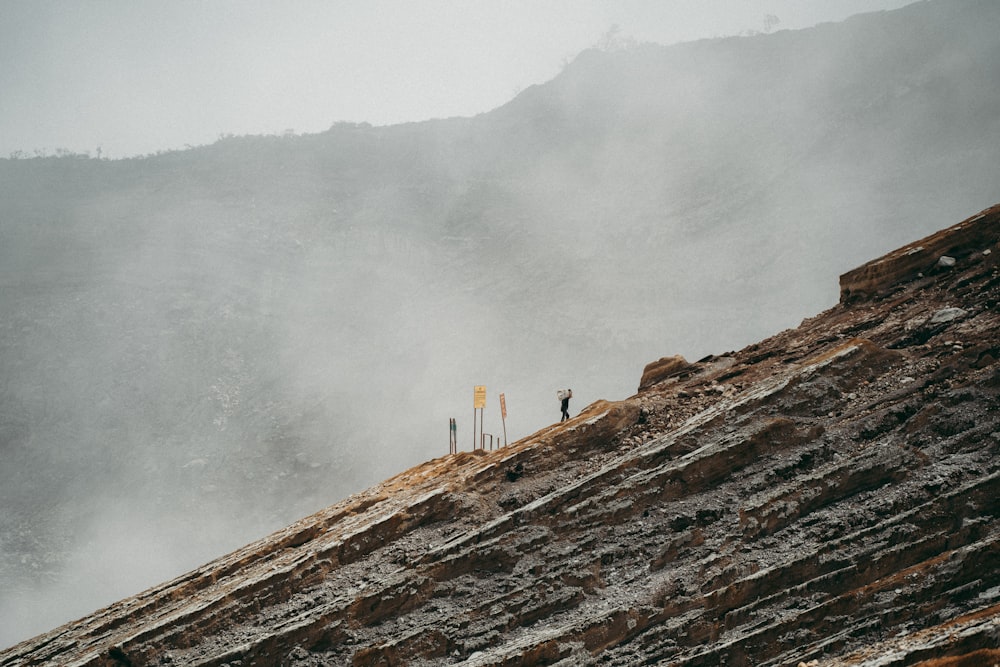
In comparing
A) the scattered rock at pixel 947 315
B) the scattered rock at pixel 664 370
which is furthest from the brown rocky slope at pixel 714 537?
the scattered rock at pixel 664 370

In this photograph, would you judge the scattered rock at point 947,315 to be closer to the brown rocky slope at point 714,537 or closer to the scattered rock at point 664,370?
the brown rocky slope at point 714,537

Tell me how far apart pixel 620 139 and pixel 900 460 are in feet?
203

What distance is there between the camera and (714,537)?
29.8 ft

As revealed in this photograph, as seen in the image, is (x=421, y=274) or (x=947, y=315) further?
(x=421, y=274)

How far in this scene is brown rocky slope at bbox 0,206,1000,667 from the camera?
7.88 metres

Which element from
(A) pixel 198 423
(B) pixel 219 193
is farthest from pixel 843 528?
(B) pixel 219 193

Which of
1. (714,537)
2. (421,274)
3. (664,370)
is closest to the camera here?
(714,537)

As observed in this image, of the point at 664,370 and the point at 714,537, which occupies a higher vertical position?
the point at 664,370

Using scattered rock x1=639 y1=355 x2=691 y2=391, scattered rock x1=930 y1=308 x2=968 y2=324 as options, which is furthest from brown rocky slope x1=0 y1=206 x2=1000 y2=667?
scattered rock x1=639 y1=355 x2=691 y2=391

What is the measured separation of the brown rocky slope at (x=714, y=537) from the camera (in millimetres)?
7875

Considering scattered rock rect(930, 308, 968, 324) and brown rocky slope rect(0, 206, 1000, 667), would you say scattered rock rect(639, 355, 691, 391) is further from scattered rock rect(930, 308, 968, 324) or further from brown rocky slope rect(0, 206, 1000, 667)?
scattered rock rect(930, 308, 968, 324)

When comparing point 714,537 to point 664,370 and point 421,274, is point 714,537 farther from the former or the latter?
point 421,274

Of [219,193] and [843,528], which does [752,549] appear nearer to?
[843,528]

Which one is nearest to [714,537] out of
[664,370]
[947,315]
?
[664,370]
